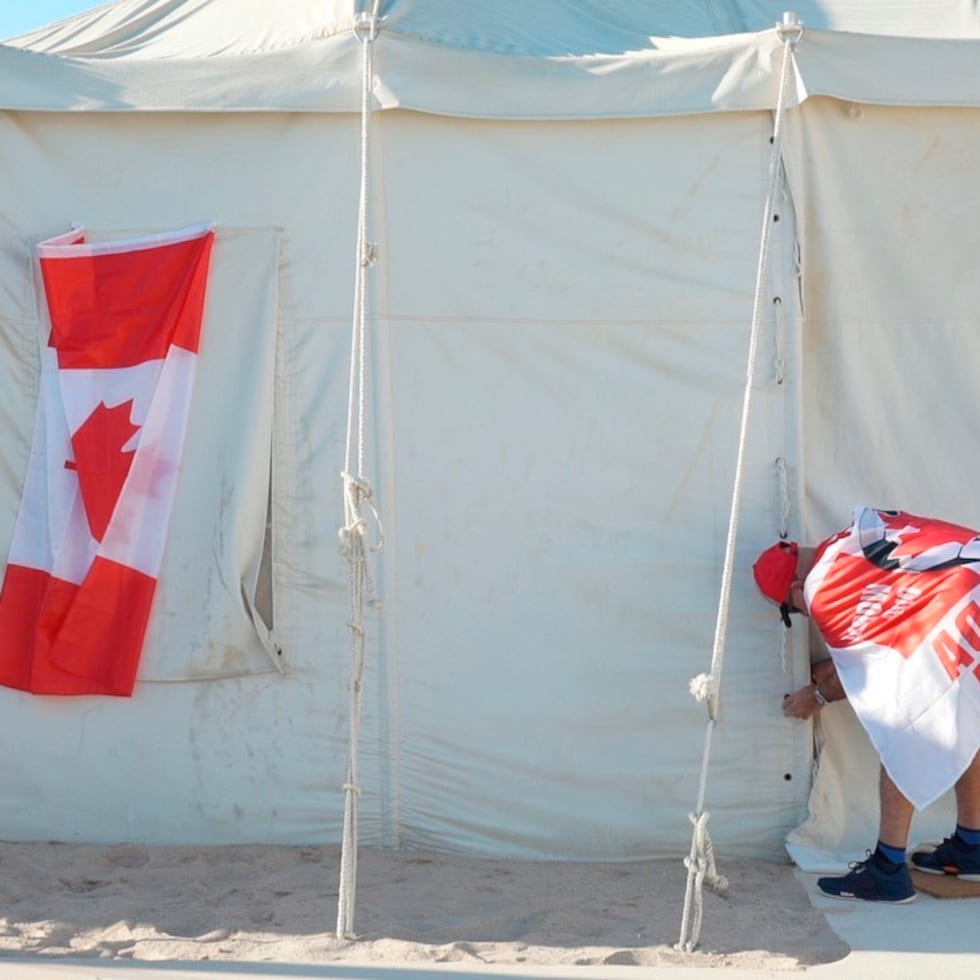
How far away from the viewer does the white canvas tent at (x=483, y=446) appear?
13.7 ft

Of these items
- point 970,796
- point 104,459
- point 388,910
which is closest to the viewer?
point 388,910

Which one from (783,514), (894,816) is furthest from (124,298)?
(894,816)

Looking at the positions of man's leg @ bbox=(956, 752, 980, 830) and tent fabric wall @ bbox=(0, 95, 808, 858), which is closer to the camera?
man's leg @ bbox=(956, 752, 980, 830)

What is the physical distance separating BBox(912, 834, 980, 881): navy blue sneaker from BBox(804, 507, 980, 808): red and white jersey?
1.13 ft

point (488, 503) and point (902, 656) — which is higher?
point (488, 503)

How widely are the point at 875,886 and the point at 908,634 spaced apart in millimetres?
657

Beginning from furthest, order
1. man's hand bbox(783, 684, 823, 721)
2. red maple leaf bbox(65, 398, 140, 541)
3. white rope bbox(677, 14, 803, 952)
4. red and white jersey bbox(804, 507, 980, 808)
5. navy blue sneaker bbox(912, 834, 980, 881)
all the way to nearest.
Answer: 1. red maple leaf bbox(65, 398, 140, 541)
2. man's hand bbox(783, 684, 823, 721)
3. navy blue sneaker bbox(912, 834, 980, 881)
4. red and white jersey bbox(804, 507, 980, 808)
5. white rope bbox(677, 14, 803, 952)

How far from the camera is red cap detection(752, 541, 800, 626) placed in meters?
3.98

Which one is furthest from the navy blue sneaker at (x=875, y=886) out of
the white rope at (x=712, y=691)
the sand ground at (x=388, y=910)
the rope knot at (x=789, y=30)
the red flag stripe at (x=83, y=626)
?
the rope knot at (x=789, y=30)

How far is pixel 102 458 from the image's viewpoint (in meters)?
4.17

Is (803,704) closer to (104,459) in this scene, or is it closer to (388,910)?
(388,910)

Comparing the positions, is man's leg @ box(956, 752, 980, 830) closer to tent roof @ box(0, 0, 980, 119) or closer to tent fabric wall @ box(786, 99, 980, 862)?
tent fabric wall @ box(786, 99, 980, 862)

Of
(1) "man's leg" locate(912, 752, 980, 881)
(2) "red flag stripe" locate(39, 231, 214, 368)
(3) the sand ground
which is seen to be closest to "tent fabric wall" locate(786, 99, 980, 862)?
(1) "man's leg" locate(912, 752, 980, 881)

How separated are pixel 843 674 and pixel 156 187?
2363mm
